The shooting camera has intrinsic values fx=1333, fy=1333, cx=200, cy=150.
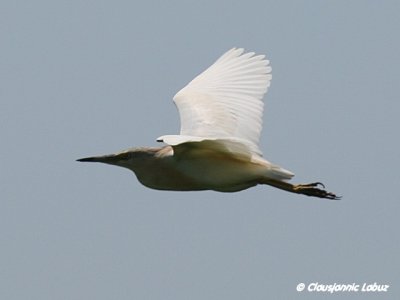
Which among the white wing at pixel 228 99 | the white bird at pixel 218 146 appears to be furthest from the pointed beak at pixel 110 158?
the white wing at pixel 228 99

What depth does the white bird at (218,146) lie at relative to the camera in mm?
18969

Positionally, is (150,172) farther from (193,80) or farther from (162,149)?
(193,80)

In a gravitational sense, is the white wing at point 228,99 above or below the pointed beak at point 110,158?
above

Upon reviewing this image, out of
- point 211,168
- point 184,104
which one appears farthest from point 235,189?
point 184,104

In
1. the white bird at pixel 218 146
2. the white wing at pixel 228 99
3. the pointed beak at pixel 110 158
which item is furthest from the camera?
the white wing at pixel 228 99

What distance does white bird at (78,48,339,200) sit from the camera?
19.0 metres

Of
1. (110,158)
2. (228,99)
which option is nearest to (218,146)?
(110,158)

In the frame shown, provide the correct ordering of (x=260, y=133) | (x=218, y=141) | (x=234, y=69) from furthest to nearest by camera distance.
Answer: (x=234, y=69) → (x=260, y=133) → (x=218, y=141)

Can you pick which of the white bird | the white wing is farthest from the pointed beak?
the white wing

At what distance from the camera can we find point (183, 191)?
19.9 m

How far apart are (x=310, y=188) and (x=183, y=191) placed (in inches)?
81.5

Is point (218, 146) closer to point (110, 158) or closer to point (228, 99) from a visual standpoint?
point (110, 158)

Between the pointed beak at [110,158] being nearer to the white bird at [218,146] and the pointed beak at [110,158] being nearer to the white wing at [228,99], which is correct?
the white bird at [218,146]

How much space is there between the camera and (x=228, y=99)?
872 inches
